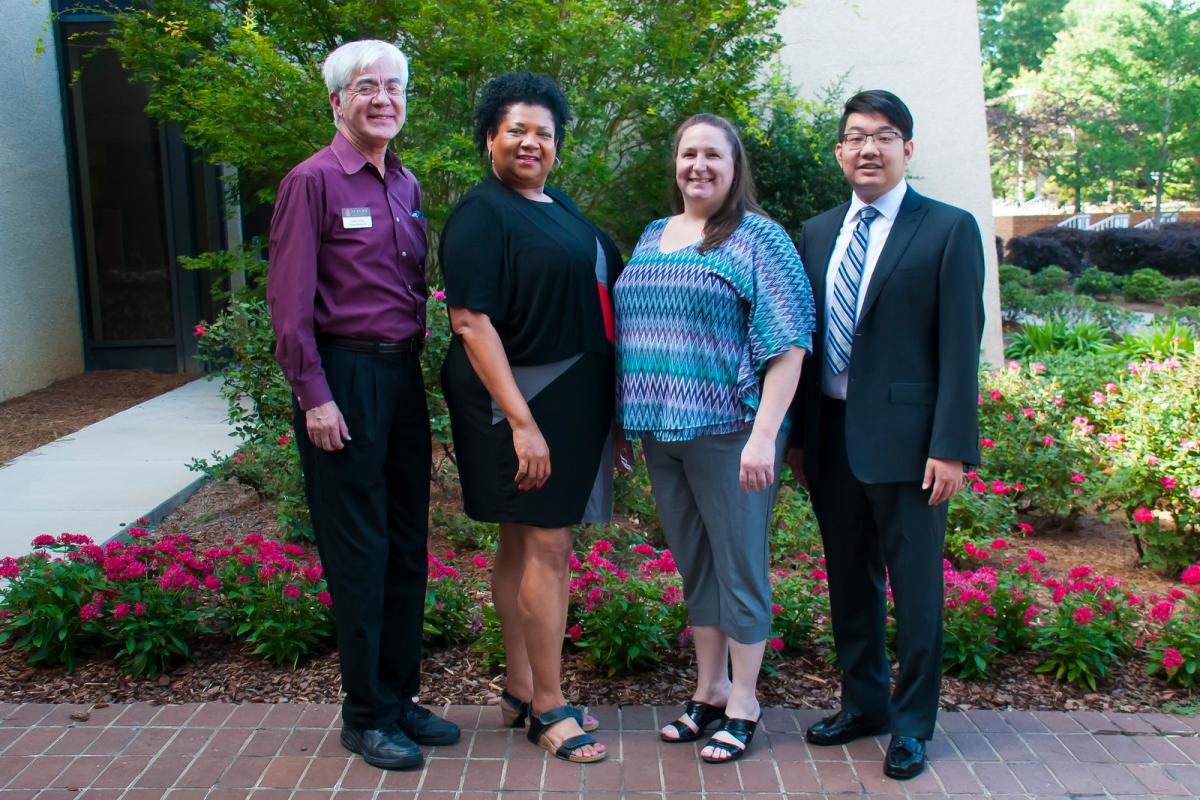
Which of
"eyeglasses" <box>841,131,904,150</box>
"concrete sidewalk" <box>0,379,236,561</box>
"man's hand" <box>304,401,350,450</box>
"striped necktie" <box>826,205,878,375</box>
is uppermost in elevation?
"eyeglasses" <box>841,131,904,150</box>

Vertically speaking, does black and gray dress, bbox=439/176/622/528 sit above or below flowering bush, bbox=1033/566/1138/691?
above

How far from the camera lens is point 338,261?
2.92 metres

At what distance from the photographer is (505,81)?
2977 mm

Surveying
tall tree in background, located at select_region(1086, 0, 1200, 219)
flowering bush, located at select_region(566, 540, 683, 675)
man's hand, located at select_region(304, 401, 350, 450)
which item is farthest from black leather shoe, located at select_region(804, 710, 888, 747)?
tall tree in background, located at select_region(1086, 0, 1200, 219)

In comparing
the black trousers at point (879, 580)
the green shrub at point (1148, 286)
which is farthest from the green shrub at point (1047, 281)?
the black trousers at point (879, 580)

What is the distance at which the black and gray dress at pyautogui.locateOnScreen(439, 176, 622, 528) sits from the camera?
2916 mm

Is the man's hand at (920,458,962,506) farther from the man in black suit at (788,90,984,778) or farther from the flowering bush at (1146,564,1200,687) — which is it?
the flowering bush at (1146,564,1200,687)

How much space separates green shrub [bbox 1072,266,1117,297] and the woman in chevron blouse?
1893 centimetres

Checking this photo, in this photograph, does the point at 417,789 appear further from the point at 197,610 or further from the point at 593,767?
the point at 197,610

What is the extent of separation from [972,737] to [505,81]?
238 cm

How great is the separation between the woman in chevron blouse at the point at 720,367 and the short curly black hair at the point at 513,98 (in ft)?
1.22

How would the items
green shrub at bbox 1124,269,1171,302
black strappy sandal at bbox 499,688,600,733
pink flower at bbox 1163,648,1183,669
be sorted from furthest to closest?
green shrub at bbox 1124,269,1171,302 < pink flower at bbox 1163,648,1183,669 < black strappy sandal at bbox 499,688,600,733

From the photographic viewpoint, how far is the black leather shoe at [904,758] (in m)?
3.00

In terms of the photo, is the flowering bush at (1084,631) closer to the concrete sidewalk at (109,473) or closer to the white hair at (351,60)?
the white hair at (351,60)
